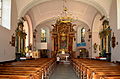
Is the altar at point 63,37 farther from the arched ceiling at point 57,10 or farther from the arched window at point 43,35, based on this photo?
the arched ceiling at point 57,10

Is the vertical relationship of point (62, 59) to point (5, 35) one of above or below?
below

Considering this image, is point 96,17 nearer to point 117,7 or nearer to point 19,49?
point 117,7

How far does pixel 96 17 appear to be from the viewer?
61.2 ft

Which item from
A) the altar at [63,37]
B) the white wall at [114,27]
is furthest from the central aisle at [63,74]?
the altar at [63,37]

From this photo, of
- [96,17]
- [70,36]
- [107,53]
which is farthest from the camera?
[70,36]

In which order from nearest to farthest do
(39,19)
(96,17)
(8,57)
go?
1. (8,57)
2. (96,17)
3. (39,19)

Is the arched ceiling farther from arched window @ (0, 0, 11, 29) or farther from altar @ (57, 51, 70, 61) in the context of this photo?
altar @ (57, 51, 70, 61)

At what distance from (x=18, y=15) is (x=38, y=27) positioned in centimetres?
1053

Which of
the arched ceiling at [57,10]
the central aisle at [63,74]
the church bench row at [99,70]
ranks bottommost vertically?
the central aisle at [63,74]

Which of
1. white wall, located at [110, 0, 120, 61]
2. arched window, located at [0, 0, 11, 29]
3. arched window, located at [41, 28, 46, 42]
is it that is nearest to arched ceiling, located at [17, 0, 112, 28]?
white wall, located at [110, 0, 120, 61]

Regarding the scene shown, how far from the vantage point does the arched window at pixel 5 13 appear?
36.7 ft

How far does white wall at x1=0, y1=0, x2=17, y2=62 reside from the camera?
9.77 meters

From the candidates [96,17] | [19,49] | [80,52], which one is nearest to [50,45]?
[80,52]

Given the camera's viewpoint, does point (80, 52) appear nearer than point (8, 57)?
No
